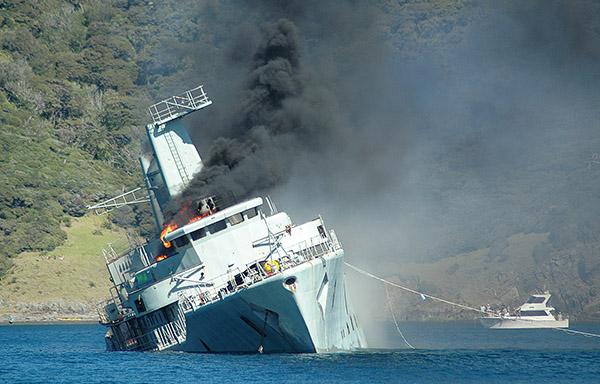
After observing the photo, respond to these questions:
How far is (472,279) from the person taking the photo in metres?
180

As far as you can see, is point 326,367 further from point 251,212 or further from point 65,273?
point 65,273

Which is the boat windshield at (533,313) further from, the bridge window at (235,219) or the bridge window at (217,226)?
the bridge window at (217,226)

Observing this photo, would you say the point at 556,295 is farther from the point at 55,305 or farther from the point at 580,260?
the point at 55,305

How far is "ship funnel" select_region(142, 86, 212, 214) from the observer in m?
91.9

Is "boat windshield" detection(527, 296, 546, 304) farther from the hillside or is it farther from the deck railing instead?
the deck railing

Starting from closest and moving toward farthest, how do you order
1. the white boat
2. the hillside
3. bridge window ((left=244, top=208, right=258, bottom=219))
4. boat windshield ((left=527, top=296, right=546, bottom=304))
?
bridge window ((left=244, top=208, right=258, bottom=219)), the white boat, boat windshield ((left=527, top=296, right=546, bottom=304)), the hillside

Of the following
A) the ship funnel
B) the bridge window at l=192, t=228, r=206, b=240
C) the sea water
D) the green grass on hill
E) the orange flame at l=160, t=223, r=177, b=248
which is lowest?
the sea water

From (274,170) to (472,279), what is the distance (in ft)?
296

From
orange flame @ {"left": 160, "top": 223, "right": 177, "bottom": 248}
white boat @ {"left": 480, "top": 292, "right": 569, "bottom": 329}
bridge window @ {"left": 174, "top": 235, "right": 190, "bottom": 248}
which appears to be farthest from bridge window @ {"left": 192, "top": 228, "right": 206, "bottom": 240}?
white boat @ {"left": 480, "top": 292, "right": 569, "bottom": 329}

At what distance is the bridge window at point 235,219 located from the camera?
84.1m

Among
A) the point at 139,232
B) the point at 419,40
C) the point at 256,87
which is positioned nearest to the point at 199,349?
the point at 256,87

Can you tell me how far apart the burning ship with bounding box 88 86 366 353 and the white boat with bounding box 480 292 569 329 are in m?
64.0

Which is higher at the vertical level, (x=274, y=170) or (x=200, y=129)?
(x=200, y=129)

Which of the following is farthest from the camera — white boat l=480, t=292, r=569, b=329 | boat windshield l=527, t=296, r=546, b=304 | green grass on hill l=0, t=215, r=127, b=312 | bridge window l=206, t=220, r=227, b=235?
green grass on hill l=0, t=215, r=127, b=312
